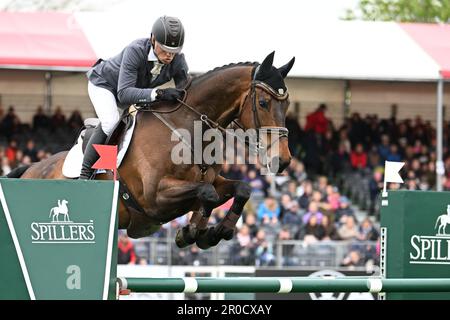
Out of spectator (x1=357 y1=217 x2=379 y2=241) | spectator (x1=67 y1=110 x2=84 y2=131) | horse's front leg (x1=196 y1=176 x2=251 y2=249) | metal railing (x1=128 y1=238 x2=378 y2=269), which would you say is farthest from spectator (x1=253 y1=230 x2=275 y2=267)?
horse's front leg (x1=196 y1=176 x2=251 y2=249)

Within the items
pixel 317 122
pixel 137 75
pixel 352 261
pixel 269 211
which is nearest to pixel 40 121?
pixel 269 211

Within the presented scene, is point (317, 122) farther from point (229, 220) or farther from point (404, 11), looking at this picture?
point (404, 11)

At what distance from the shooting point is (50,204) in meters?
5.23

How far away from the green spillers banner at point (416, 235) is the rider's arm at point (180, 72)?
1653mm

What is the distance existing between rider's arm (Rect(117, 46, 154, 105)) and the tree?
2303 cm

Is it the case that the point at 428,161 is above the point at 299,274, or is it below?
above

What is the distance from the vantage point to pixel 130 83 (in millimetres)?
6746

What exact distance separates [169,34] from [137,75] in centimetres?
39

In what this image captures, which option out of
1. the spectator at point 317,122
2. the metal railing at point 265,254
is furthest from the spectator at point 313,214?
the spectator at point 317,122

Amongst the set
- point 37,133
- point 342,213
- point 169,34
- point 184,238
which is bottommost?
point 342,213
